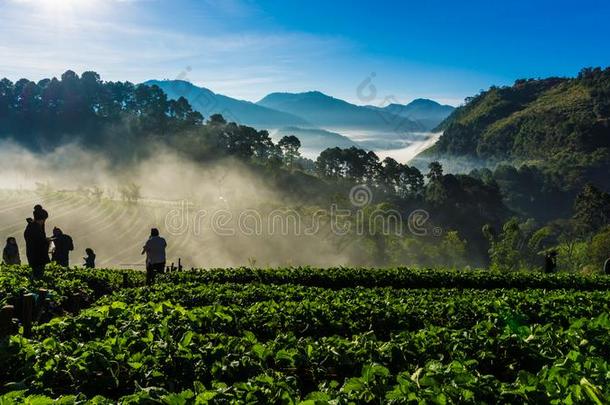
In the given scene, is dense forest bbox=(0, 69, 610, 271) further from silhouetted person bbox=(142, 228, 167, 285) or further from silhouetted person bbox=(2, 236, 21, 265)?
silhouetted person bbox=(142, 228, 167, 285)

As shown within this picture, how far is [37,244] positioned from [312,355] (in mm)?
10852

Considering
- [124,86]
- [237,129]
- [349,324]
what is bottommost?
[349,324]

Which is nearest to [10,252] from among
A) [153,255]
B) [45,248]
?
[153,255]

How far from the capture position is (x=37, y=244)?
14203 millimetres

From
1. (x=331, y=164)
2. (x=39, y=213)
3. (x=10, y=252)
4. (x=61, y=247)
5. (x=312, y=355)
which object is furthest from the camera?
(x=331, y=164)

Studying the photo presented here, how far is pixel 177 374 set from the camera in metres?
5.38

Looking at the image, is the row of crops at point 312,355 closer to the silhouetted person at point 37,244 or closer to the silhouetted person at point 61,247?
the silhouetted person at point 37,244

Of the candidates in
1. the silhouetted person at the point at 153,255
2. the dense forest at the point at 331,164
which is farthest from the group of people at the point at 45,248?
the dense forest at the point at 331,164

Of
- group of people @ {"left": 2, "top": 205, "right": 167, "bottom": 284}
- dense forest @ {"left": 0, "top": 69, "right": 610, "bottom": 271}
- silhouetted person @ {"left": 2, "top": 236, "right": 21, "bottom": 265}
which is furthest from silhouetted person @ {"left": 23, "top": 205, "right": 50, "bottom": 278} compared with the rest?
dense forest @ {"left": 0, "top": 69, "right": 610, "bottom": 271}

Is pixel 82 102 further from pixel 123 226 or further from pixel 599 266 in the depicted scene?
pixel 599 266

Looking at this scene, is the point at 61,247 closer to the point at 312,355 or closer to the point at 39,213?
the point at 39,213

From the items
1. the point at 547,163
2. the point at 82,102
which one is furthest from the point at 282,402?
the point at 547,163

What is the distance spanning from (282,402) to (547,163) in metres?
191

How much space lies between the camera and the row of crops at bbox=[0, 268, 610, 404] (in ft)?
14.0
